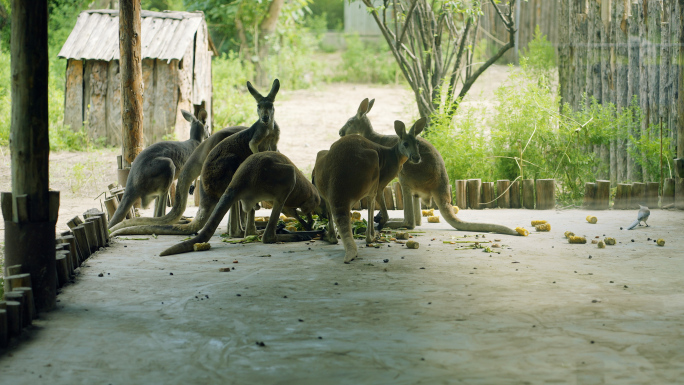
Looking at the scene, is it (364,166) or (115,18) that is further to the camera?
(115,18)

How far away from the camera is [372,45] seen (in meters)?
22.1

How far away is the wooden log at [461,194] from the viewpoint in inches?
325

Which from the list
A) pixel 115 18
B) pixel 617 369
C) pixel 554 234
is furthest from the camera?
pixel 115 18

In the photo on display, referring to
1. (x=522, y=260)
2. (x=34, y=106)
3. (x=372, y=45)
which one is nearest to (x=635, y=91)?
(x=522, y=260)

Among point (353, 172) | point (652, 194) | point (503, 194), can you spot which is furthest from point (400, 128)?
point (652, 194)

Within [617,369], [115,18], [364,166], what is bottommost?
[617,369]

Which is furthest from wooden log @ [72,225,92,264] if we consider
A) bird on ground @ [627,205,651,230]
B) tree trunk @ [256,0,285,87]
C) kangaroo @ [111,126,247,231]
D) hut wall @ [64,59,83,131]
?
tree trunk @ [256,0,285,87]

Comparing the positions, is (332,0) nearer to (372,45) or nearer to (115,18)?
(372,45)

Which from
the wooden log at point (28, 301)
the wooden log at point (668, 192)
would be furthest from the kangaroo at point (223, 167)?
the wooden log at point (668, 192)

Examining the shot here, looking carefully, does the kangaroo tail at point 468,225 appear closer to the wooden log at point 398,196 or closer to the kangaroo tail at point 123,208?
the wooden log at point 398,196

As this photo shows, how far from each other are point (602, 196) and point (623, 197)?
0.25 meters

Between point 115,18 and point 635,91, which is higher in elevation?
point 115,18

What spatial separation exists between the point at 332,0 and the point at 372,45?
19.1ft

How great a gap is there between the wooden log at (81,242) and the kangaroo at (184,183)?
1078mm
